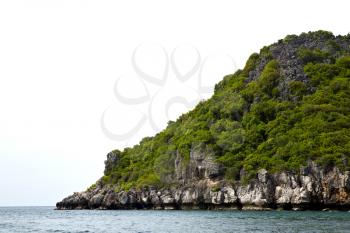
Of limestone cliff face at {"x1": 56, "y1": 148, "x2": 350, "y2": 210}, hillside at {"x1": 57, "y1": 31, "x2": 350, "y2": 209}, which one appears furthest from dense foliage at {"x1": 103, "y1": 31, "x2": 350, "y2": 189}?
limestone cliff face at {"x1": 56, "y1": 148, "x2": 350, "y2": 210}

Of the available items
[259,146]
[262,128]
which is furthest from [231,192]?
[262,128]

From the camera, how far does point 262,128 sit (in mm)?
115438

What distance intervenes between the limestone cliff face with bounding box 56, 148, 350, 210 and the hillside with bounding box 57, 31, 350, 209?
0.17m

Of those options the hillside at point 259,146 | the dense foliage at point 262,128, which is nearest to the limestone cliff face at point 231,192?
the hillside at point 259,146

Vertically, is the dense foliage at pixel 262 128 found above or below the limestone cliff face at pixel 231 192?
above

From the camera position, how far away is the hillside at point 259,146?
85812 millimetres

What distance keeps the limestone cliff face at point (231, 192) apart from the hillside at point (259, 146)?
17 cm

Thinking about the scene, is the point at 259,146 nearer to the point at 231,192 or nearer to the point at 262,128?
the point at 262,128

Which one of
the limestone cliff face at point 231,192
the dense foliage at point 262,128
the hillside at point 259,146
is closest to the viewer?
the limestone cliff face at point 231,192

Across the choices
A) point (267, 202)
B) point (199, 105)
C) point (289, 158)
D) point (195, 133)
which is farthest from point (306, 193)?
point (199, 105)

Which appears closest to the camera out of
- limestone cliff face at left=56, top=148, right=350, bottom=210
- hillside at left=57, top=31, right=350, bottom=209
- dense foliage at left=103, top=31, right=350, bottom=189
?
limestone cliff face at left=56, top=148, right=350, bottom=210

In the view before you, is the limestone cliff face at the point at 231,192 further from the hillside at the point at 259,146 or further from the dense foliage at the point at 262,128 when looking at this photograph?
the dense foliage at the point at 262,128

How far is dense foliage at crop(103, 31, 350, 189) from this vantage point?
95.9 meters

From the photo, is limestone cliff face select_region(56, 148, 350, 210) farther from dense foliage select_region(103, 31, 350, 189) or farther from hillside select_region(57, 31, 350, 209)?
dense foliage select_region(103, 31, 350, 189)
